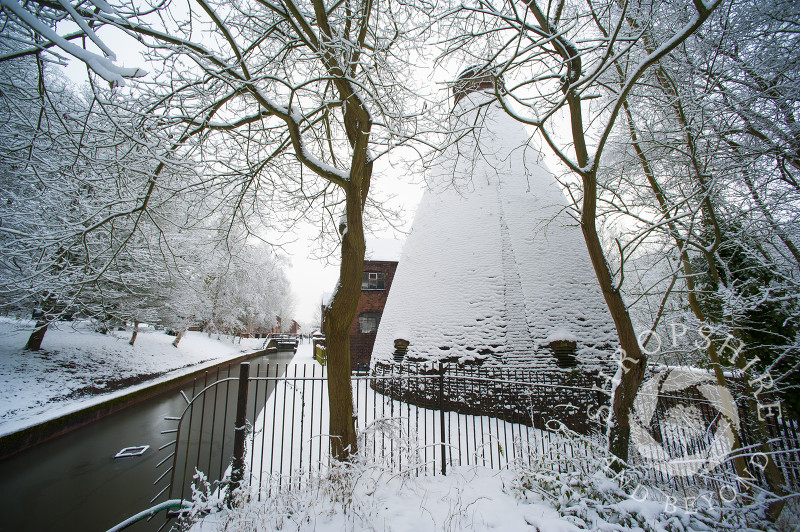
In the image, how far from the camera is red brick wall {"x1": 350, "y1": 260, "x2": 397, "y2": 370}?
1881cm

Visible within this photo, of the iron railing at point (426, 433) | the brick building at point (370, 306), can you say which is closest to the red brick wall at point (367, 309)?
the brick building at point (370, 306)

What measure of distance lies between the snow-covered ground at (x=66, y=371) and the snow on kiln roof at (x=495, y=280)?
8559 mm

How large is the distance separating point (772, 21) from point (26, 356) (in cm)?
1976

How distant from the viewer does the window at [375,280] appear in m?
20.8

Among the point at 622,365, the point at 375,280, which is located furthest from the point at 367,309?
the point at 622,365

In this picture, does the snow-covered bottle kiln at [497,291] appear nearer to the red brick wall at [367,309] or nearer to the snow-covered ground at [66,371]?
the red brick wall at [367,309]

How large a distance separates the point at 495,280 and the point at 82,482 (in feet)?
30.4

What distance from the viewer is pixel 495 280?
9.30m

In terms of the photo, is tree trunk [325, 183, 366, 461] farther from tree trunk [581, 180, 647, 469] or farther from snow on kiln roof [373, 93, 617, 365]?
snow on kiln roof [373, 93, 617, 365]

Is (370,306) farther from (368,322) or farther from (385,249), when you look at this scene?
(385,249)

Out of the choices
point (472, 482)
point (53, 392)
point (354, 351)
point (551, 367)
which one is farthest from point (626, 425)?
point (354, 351)

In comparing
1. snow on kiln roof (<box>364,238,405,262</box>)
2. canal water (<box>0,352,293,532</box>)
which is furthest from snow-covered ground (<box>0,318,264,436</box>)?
snow on kiln roof (<box>364,238,405,262</box>)

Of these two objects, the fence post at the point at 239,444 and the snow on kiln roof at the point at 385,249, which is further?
the snow on kiln roof at the point at 385,249

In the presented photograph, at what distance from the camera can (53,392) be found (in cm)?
912
